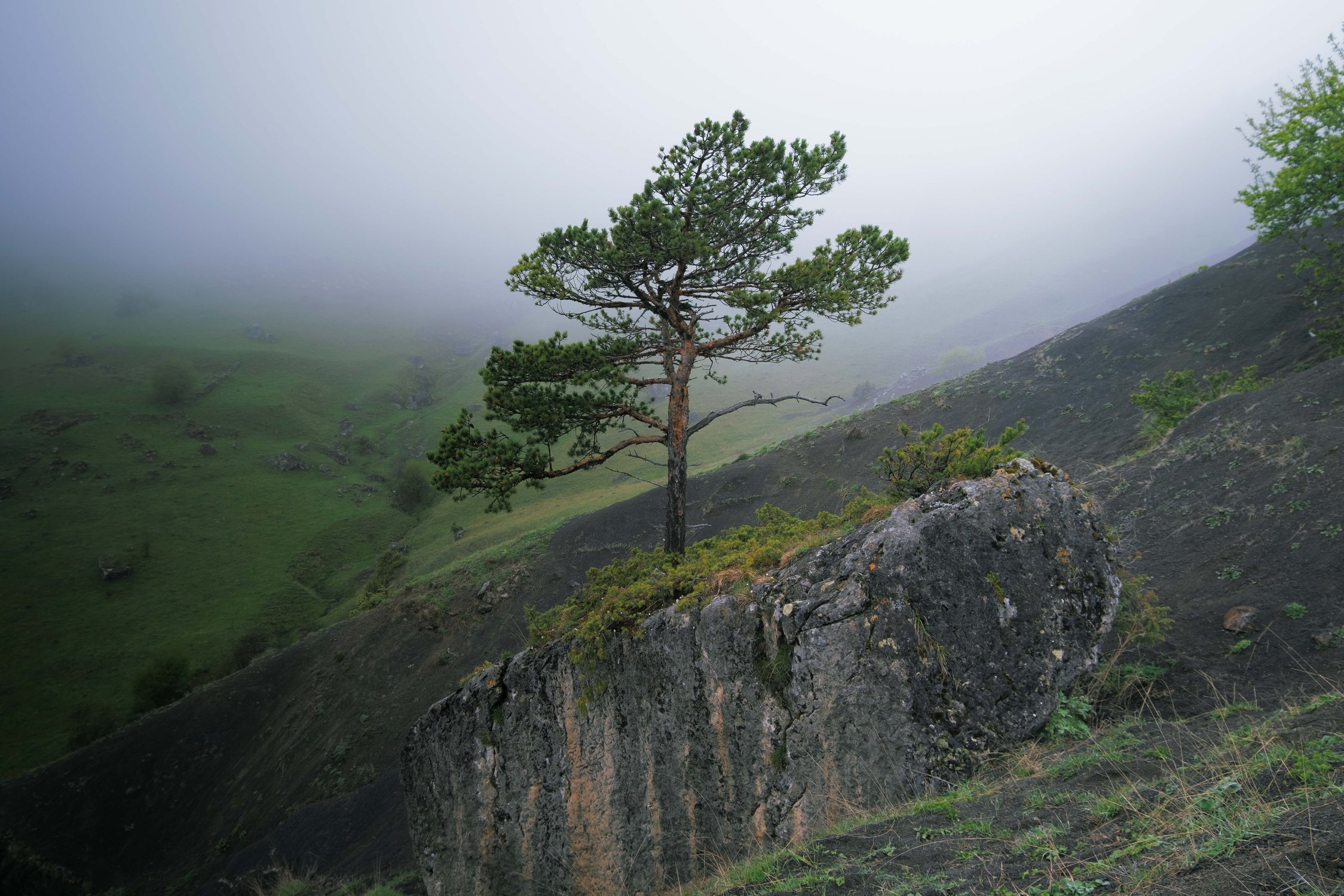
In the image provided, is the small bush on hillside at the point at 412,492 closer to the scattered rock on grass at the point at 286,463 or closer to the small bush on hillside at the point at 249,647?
the scattered rock on grass at the point at 286,463

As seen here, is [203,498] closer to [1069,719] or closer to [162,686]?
[162,686]

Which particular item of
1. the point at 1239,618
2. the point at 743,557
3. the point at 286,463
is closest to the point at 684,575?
the point at 743,557

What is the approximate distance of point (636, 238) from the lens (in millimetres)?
11992

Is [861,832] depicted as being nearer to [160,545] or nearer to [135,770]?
[135,770]

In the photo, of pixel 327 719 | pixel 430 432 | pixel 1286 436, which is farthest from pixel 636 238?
pixel 430 432

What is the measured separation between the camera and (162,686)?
34.1 metres

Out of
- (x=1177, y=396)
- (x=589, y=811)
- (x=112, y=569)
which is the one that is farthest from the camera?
(x=112, y=569)

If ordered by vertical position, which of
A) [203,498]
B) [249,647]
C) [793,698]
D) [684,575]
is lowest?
[249,647]

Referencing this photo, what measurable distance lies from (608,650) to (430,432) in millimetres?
88271

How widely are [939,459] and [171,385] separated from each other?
109 metres

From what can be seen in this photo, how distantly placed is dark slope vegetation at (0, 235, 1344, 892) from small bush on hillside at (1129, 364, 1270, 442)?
1531 millimetres

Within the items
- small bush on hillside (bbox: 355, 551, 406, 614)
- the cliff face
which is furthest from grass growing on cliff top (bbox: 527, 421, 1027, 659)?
small bush on hillside (bbox: 355, 551, 406, 614)

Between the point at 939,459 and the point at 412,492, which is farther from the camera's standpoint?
the point at 412,492

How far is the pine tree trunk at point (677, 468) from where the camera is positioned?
1319cm
